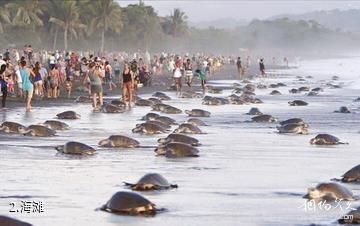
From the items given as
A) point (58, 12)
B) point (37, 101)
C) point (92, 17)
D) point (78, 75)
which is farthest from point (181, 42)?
point (37, 101)

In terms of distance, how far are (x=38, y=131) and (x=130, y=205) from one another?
9.31m

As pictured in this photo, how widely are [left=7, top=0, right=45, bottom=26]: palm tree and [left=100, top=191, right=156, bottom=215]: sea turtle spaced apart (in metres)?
70.5

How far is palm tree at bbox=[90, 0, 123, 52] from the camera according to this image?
309 feet

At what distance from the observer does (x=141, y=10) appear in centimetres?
11869

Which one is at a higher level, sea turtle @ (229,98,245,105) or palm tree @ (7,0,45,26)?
palm tree @ (7,0,45,26)

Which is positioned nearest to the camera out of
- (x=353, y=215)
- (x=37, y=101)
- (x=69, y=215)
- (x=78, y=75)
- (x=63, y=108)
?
(x=353, y=215)

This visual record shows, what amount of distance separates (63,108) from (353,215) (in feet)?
66.0

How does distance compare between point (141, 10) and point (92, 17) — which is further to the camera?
point (141, 10)

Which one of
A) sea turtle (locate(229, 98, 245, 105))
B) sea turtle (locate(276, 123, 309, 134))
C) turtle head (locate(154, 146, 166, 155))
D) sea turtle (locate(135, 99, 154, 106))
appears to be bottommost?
sea turtle (locate(229, 98, 245, 105))

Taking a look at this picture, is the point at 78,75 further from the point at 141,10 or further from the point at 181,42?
the point at 181,42

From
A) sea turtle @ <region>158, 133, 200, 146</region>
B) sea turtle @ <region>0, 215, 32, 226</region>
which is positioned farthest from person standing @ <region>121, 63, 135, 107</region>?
sea turtle @ <region>0, 215, 32, 226</region>

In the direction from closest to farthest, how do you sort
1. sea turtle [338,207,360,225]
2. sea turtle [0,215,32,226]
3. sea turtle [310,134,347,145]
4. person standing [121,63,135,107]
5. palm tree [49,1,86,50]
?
sea turtle [0,215,32,226] < sea turtle [338,207,360,225] < sea turtle [310,134,347,145] < person standing [121,63,135,107] < palm tree [49,1,86,50]

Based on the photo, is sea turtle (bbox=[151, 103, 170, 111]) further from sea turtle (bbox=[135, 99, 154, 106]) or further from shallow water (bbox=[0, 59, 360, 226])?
shallow water (bbox=[0, 59, 360, 226])

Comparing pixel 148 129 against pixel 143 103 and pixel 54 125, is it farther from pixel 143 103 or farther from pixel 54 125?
pixel 143 103
